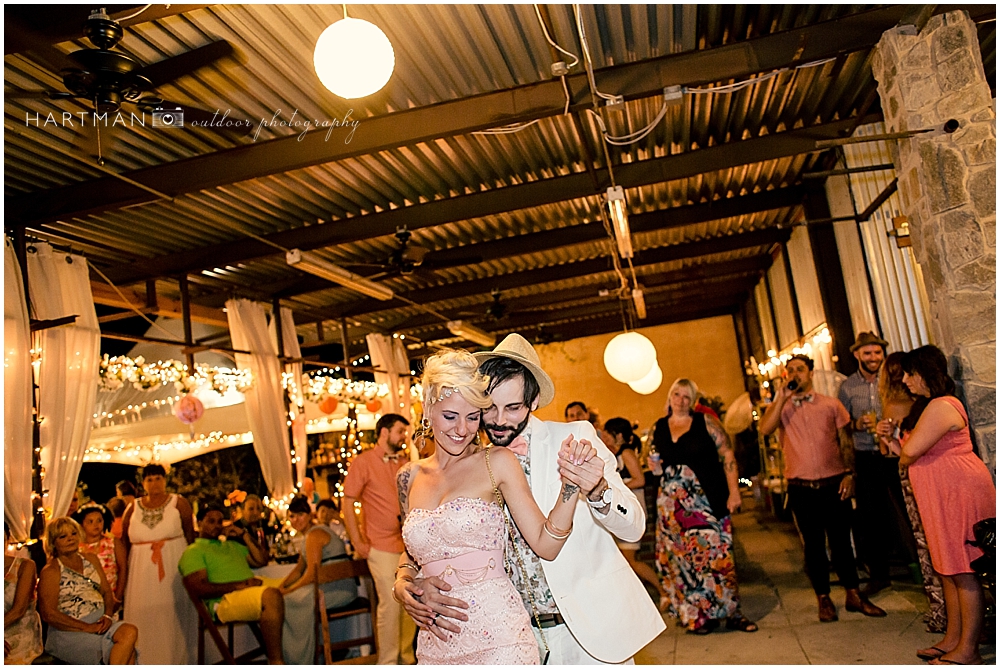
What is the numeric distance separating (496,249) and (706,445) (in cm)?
454

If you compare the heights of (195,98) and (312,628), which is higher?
(195,98)

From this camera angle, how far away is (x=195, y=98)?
4.90 metres

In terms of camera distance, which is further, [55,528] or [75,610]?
[55,528]

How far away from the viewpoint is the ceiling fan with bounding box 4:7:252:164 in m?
3.11

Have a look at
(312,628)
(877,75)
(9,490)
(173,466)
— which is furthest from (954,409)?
(173,466)

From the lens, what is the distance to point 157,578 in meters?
5.74

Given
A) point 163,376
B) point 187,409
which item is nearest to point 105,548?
point 187,409

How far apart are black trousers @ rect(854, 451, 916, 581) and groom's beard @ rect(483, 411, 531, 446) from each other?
4048 mm

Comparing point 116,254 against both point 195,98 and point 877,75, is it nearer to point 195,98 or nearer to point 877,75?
point 195,98

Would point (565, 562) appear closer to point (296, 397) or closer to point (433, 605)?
point (433, 605)

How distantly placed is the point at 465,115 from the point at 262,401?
199 inches

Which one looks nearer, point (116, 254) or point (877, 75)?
point (877, 75)

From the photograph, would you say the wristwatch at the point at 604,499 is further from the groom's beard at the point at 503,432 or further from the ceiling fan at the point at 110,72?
the ceiling fan at the point at 110,72

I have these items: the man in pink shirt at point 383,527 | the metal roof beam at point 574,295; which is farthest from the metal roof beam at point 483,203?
the metal roof beam at point 574,295
